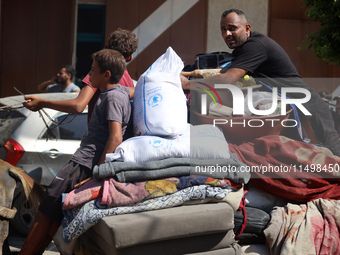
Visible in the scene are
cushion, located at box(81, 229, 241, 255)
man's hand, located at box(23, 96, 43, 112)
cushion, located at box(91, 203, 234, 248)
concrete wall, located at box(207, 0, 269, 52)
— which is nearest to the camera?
cushion, located at box(91, 203, 234, 248)

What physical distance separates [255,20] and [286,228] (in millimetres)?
Result: 9010

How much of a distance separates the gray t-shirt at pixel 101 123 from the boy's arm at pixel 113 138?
45 millimetres

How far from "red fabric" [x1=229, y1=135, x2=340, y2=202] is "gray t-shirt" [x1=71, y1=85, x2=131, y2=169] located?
2.69 ft

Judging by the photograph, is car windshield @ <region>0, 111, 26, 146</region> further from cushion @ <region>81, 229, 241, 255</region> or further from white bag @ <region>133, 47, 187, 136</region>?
cushion @ <region>81, 229, 241, 255</region>

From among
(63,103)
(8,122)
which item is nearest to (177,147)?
(63,103)

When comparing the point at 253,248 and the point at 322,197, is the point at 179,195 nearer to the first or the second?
the point at 253,248

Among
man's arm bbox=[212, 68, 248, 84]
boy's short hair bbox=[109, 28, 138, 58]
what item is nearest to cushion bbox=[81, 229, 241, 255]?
man's arm bbox=[212, 68, 248, 84]

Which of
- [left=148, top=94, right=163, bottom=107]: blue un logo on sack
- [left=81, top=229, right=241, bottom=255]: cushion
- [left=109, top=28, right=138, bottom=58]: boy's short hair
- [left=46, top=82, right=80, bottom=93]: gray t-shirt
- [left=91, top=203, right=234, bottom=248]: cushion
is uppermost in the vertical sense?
[left=109, top=28, right=138, bottom=58]: boy's short hair

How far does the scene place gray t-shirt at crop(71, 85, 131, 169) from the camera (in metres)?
3.23

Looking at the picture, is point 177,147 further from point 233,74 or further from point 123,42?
point 123,42

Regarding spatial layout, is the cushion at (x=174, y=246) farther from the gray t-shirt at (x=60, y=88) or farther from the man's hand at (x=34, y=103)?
the gray t-shirt at (x=60, y=88)

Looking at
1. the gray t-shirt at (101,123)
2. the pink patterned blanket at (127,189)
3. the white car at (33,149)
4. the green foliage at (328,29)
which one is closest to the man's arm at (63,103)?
the gray t-shirt at (101,123)

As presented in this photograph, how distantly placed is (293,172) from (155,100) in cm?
105

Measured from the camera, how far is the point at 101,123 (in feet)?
10.7
